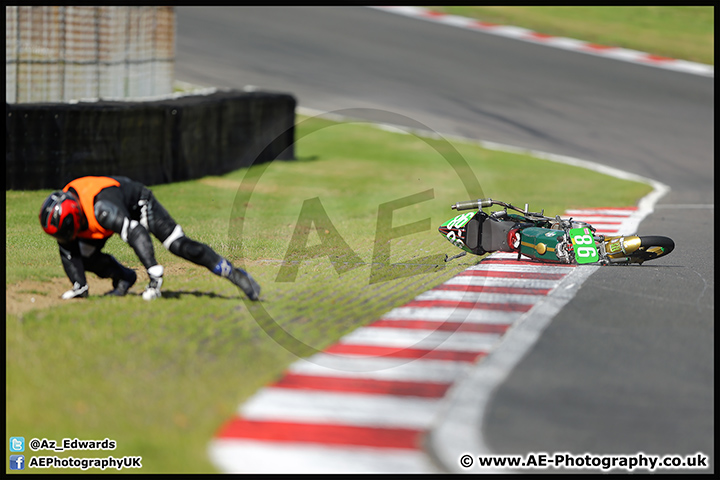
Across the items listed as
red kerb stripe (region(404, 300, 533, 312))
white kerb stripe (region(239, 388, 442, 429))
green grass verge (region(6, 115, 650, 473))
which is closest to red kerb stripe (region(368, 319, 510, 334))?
green grass verge (region(6, 115, 650, 473))

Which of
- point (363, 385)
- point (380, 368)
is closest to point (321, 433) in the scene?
point (363, 385)

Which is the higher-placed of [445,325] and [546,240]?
[546,240]

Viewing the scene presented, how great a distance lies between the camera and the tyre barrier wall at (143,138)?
554 inches

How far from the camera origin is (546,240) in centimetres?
987

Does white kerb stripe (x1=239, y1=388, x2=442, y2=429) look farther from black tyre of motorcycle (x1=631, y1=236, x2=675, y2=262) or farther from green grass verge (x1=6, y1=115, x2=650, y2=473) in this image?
black tyre of motorcycle (x1=631, y1=236, x2=675, y2=262)

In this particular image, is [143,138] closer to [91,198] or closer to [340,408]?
[91,198]

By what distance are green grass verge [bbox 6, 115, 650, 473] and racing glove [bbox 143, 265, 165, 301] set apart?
14cm

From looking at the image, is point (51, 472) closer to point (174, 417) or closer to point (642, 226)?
point (174, 417)

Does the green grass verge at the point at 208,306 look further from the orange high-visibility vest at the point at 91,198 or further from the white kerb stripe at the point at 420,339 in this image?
the orange high-visibility vest at the point at 91,198

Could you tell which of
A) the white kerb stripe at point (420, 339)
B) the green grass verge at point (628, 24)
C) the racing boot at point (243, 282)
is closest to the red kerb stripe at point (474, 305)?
the white kerb stripe at point (420, 339)

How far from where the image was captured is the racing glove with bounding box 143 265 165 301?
26.4 feet

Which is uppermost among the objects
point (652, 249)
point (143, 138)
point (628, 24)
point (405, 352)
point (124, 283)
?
point (628, 24)

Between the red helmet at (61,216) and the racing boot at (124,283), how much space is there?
865 mm

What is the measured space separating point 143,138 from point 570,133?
548 inches
